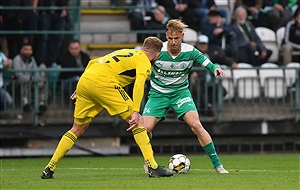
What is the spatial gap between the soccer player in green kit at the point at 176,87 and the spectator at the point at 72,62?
6458 millimetres

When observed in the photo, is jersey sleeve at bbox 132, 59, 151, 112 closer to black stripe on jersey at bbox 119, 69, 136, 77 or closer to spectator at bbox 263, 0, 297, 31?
black stripe on jersey at bbox 119, 69, 136, 77

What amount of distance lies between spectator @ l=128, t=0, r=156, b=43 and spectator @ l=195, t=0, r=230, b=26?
1.18m

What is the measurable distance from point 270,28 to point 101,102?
41.5 feet

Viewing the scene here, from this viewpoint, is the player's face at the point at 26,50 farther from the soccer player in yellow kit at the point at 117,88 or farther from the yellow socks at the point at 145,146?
the yellow socks at the point at 145,146

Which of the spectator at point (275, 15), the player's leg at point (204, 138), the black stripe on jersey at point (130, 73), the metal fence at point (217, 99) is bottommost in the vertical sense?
the metal fence at point (217, 99)

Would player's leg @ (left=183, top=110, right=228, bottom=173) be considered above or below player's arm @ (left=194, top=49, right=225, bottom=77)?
below

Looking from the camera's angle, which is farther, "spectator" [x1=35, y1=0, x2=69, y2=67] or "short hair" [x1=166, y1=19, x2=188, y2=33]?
"spectator" [x1=35, y1=0, x2=69, y2=67]

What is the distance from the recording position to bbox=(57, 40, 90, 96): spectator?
20.8 m

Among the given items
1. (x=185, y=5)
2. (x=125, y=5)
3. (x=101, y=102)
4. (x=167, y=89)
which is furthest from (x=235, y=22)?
(x=101, y=102)

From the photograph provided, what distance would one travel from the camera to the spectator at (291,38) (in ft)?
76.5

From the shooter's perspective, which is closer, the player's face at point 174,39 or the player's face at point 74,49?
the player's face at point 174,39

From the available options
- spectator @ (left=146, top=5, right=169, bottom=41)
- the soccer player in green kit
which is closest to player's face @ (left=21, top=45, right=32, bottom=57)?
spectator @ (left=146, top=5, right=169, bottom=41)

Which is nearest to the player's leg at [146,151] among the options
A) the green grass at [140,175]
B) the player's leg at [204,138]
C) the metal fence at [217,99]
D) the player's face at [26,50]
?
the green grass at [140,175]

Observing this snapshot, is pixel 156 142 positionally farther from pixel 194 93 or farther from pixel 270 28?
pixel 270 28
